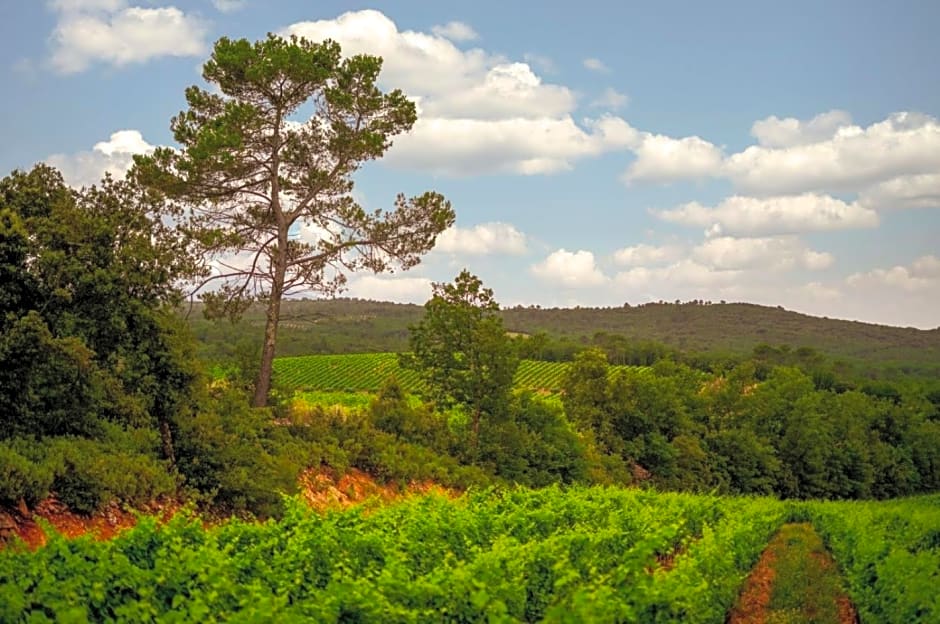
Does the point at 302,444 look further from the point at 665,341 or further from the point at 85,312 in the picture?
the point at 665,341

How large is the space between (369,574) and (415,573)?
Answer: 218 centimetres

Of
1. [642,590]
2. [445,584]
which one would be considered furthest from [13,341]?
[642,590]

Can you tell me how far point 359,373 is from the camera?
299 feet

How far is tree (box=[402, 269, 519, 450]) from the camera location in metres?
34.6

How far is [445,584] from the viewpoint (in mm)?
8242

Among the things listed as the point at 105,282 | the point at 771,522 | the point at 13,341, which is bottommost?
the point at 771,522

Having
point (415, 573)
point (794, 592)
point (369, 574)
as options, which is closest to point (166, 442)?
point (415, 573)

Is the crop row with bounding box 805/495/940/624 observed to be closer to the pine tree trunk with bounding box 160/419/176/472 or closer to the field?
the field

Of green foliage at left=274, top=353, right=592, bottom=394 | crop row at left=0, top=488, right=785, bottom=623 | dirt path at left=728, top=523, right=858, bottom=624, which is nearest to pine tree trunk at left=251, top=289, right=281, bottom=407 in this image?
crop row at left=0, top=488, right=785, bottom=623

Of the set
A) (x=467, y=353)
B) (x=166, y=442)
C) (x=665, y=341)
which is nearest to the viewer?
(x=166, y=442)

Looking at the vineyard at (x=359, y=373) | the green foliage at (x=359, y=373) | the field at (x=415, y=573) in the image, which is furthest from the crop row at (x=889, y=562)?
the green foliage at (x=359, y=373)

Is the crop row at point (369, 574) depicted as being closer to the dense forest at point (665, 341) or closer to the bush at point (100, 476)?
the bush at point (100, 476)

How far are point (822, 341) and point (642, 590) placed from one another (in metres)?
202

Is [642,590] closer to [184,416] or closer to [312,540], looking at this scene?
[312,540]
